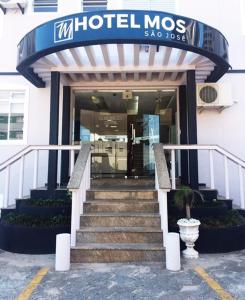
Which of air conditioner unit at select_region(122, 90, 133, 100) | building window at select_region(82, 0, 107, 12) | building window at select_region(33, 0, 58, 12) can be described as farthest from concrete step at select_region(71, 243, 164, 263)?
building window at select_region(33, 0, 58, 12)

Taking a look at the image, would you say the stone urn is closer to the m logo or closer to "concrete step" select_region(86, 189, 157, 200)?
"concrete step" select_region(86, 189, 157, 200)

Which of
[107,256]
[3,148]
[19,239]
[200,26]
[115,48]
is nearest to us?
[107,256]

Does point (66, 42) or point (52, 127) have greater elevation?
point (66, 42)

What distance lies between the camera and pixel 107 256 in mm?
4695

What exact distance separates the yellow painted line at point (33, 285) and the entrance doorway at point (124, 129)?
4687 millimetres

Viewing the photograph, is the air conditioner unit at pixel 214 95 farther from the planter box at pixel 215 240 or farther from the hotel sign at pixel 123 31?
the planter box at pixel 215 240

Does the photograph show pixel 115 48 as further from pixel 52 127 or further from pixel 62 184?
pixel 62 184

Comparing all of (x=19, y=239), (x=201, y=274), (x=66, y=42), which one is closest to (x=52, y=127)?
(x=66, y=42)

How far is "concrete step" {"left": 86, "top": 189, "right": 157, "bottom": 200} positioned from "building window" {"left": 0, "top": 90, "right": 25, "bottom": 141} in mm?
3362

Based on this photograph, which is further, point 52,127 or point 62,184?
point 62,184

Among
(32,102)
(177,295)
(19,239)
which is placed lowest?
(177,295)

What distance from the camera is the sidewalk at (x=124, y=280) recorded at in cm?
356

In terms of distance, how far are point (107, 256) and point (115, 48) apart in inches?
154

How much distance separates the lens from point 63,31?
18.0ft
